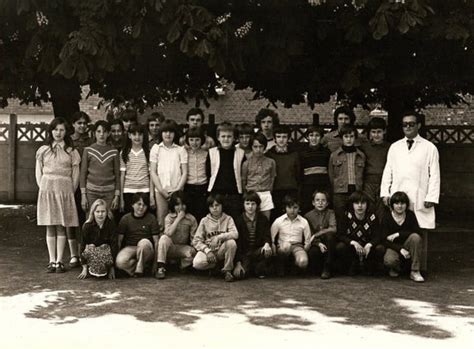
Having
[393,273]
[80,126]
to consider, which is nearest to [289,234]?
[393,273]

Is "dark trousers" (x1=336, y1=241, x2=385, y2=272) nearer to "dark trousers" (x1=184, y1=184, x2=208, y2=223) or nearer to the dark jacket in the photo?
the dark jacket

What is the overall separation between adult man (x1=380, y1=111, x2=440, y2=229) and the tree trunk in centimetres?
515

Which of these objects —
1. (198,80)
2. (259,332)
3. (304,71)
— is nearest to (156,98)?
(198,80)

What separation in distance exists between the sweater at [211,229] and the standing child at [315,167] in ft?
3.60

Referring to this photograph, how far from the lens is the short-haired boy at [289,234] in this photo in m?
8.16

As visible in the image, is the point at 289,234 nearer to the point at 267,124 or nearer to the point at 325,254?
the point at 325,254

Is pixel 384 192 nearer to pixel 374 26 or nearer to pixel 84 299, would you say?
pixel 374 26

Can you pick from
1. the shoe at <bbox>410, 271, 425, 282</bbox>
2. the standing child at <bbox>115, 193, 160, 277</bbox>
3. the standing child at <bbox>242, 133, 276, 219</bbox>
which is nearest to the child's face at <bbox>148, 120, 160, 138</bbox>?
the standing child at <bbox>115, 193, 160, 277</bbox>

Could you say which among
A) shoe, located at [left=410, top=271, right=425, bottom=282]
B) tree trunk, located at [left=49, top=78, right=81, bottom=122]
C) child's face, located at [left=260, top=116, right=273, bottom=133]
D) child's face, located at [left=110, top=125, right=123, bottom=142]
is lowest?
shoe, located at [left=410, top=271, right=425, bottom=282]

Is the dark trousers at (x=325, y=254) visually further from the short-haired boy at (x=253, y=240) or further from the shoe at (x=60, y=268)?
the shoe at (x=60, y=268)

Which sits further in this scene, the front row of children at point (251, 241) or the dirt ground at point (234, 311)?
the front row of children at point (251, 241)

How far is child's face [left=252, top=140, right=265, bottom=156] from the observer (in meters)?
8.34

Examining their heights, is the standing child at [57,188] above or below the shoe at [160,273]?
above

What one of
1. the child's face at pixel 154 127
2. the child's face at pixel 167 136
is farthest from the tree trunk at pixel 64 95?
the child's face at pixel 167 136
